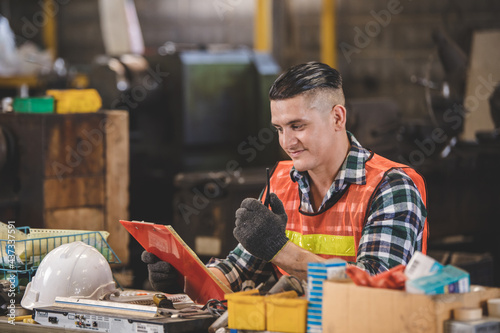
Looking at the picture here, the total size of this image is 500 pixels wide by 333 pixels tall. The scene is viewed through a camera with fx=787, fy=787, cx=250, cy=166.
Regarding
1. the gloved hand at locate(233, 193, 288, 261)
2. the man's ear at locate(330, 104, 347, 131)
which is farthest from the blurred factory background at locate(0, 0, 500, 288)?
the gloved hand at locate(233, 193, 288, 261)

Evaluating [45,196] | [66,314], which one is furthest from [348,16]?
[66,314]

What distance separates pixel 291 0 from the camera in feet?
30.2

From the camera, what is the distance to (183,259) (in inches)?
95.3

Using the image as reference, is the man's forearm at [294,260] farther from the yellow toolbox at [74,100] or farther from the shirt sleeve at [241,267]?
the yellow toolbox at [74,100]

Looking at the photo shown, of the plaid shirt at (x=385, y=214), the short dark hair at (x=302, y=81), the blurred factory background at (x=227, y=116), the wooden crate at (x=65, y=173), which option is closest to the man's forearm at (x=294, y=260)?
the plaid shirt at (x=385, y=214)

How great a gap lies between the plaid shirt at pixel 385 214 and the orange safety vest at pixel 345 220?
3 centimetres

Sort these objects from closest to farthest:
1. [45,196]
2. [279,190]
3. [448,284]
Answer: [448,284]
[279,190]
[45,196]

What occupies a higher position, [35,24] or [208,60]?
[35,24]

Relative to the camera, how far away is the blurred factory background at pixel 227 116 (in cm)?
423

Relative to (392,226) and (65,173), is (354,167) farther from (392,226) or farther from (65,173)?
(65,173)

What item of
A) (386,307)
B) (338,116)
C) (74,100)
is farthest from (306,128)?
(74,100)

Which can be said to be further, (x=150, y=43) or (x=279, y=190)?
(x=150, y=43)

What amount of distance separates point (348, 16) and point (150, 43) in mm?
2879

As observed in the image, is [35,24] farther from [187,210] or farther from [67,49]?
[187,210]
